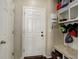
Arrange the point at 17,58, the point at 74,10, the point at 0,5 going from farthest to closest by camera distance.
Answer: the point at 17,58, the point at 74,10, the point at 0,5

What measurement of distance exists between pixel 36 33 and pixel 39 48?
679mm

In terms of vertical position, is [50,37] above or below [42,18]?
below

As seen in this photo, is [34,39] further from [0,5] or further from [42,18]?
[0,5]

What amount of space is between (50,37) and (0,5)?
116 inches

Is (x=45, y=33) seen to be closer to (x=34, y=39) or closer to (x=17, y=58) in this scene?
(x=34, y=39)

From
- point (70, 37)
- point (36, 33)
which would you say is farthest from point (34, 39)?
point (70, 37)

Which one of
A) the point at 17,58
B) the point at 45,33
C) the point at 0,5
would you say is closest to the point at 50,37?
the point at 45,33

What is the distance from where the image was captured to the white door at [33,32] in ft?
14.6

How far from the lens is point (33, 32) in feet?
14.8

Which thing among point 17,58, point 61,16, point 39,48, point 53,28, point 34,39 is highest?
point 61,16

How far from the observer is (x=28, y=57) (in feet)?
14.4

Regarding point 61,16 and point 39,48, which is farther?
point 39,48

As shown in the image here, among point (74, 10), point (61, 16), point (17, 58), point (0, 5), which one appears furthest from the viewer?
point (17, 58)

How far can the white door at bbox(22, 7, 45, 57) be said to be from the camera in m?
4.45
